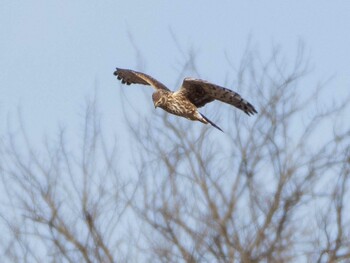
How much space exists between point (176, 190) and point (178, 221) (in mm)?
403

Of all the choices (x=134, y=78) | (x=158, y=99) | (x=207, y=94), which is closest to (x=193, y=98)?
(x=207, y=94)

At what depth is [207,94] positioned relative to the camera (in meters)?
15.5

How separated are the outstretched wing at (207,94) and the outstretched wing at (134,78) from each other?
74 cm

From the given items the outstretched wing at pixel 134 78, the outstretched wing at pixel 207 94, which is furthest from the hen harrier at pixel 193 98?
the outstretched wing at pixel 134 78

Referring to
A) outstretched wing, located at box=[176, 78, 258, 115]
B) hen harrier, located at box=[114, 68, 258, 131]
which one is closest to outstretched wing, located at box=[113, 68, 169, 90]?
hen harrier, located at box=[114, 68, 258, 131]

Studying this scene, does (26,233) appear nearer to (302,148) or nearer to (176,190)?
(176,190)

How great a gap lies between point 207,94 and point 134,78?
5.93 feet

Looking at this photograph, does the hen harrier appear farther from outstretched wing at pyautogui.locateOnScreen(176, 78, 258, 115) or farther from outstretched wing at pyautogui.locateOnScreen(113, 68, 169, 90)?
outstretched wing at pyautogui.locateOnScreen(113, 68, 169, 90)

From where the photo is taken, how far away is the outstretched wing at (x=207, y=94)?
49.3ft

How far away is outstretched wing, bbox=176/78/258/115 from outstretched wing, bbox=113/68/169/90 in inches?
29.3

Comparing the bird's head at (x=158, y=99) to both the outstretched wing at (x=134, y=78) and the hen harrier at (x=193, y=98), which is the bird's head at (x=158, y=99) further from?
the outstretched wing at (x=134, y=78)

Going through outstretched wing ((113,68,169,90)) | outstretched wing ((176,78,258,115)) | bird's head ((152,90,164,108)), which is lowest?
outstretched wing ((176,78,258,115))

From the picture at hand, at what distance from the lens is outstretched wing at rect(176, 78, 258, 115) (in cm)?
1502

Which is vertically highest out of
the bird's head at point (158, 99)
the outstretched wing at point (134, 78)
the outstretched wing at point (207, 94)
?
the outstretched wing at point (134, 78)
